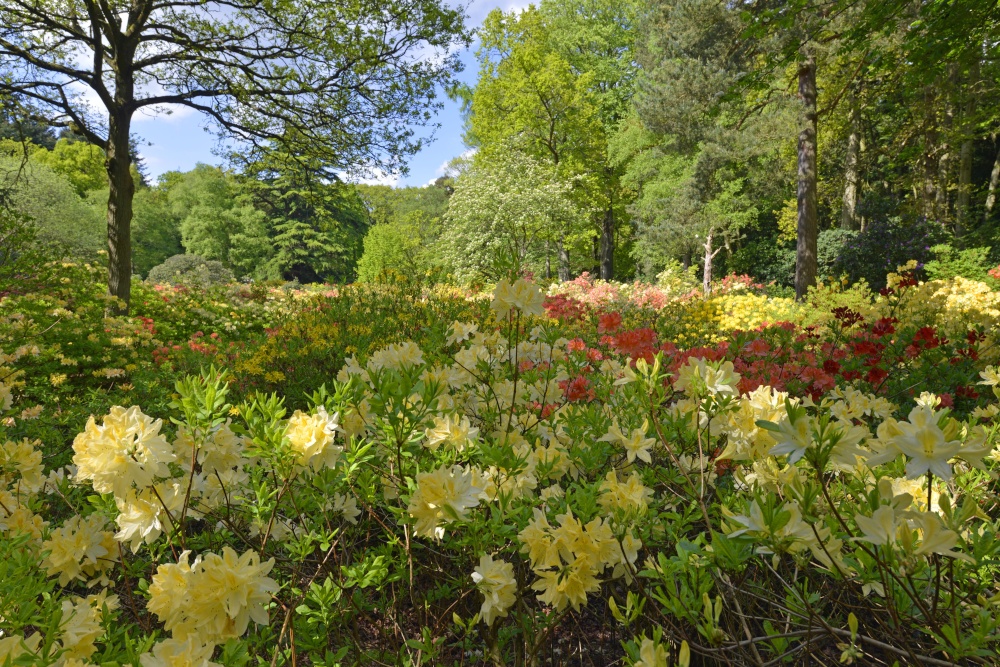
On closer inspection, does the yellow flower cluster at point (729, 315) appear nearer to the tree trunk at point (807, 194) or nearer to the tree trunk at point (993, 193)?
the tree trunk at point (807, 194)

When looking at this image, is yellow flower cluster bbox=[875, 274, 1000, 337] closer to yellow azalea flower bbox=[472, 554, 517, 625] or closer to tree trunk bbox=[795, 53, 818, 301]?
tree trunk bbox=[795, 53, 818, 301]

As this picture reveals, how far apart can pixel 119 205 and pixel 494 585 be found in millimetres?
10145

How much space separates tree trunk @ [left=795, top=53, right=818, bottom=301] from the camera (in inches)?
450

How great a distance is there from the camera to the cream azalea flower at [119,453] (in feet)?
3.81

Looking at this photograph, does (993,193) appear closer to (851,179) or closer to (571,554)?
(851,179)

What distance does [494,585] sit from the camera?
1192 millimetres

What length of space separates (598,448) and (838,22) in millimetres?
13025

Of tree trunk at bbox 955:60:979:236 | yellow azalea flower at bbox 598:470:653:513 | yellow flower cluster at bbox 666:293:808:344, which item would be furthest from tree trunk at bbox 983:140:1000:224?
yellow azalea flower at bbox 598:470:653:513

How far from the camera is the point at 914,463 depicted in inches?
37.3

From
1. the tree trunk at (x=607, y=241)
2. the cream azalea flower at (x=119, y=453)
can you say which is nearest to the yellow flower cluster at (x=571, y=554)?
the cream azalea flower at (x=119, y=453)

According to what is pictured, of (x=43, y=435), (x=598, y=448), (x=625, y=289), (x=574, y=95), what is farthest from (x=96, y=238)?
(x=598, y=448)

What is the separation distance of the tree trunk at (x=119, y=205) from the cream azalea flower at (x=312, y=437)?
9176 mm

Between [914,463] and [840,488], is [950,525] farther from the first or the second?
[840,488]

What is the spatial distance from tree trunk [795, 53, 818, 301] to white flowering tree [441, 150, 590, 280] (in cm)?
796
